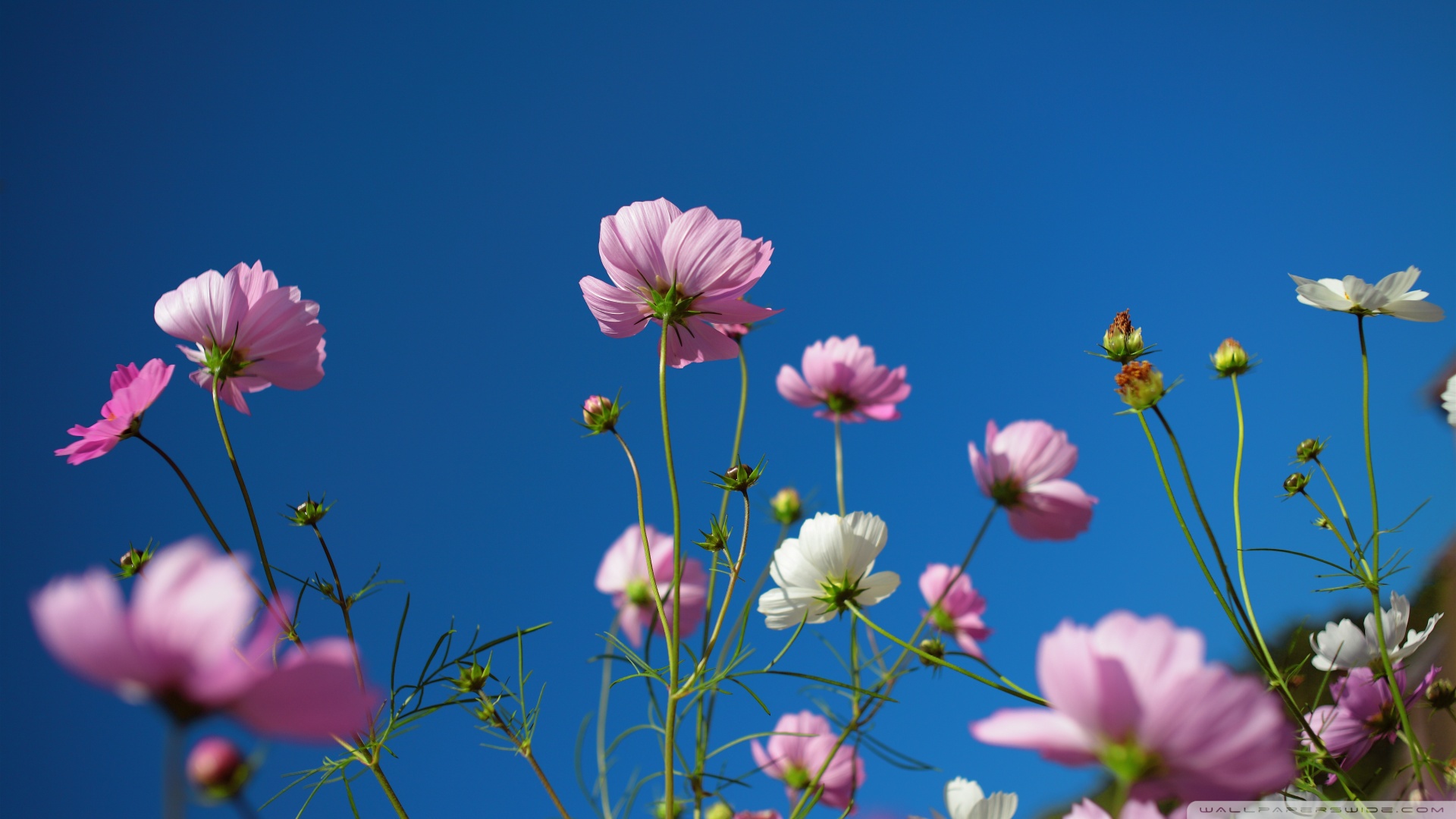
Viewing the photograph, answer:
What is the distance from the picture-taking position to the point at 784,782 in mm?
989

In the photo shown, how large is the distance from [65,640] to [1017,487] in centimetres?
68

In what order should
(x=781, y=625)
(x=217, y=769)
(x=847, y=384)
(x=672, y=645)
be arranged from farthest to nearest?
(x=847, y=384) → (x=781, y=625) → (x=672, y=645) → (x=217, y=769)

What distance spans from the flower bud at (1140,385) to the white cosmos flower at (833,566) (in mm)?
239

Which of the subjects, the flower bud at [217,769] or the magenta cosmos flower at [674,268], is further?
the magenta cosmos flower at [674,268]

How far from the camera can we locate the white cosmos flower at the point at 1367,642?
0.72 metres

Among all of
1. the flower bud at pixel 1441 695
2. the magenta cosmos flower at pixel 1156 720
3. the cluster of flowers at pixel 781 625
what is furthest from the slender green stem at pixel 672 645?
the flower bud at pixel 1441 695

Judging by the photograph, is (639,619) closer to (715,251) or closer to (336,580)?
(336,580)

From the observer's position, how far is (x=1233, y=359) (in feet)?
2.68

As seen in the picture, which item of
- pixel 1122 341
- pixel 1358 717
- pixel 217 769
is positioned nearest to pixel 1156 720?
pixel 217 769

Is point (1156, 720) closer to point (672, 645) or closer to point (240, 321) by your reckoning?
point (672, 645)

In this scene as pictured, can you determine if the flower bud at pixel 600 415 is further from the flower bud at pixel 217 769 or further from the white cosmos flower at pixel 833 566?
the flower bud at pixel 217 769

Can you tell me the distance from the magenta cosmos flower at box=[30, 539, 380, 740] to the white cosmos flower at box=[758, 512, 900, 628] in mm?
501

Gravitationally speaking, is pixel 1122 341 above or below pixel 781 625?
above

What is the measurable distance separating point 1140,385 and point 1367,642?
1.28 feet
